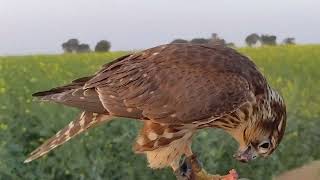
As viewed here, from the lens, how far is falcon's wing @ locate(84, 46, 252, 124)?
3695mm

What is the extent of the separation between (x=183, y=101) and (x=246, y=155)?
35 cm

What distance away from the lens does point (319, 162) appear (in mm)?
7289

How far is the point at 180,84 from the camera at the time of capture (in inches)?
149

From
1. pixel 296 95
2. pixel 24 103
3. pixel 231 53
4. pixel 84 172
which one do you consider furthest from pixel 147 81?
pixel 296 95

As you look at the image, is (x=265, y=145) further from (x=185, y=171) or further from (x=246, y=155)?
(x=185, y=171)

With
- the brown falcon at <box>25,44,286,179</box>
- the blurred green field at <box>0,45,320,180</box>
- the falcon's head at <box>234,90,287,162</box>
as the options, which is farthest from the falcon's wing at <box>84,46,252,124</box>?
the blurred green field at <box>0,45,320,180</box>

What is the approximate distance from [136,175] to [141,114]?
278cm

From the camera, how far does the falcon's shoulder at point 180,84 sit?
3.70 m

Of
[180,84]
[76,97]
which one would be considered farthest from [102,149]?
[180,84]

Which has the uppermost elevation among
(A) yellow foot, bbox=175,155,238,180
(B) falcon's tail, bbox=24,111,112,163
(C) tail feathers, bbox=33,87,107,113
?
(C) tail feathers, bbox=33,87,107,113

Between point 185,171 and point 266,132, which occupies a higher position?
point 266,132

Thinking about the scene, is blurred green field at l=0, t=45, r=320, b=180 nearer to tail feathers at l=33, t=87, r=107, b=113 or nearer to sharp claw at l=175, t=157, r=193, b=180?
tail feathers at l=33, t=87, r=107, b=113

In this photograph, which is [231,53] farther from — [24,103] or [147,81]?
[24,103]

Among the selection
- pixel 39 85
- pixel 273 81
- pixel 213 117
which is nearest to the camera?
pixel 213 117
